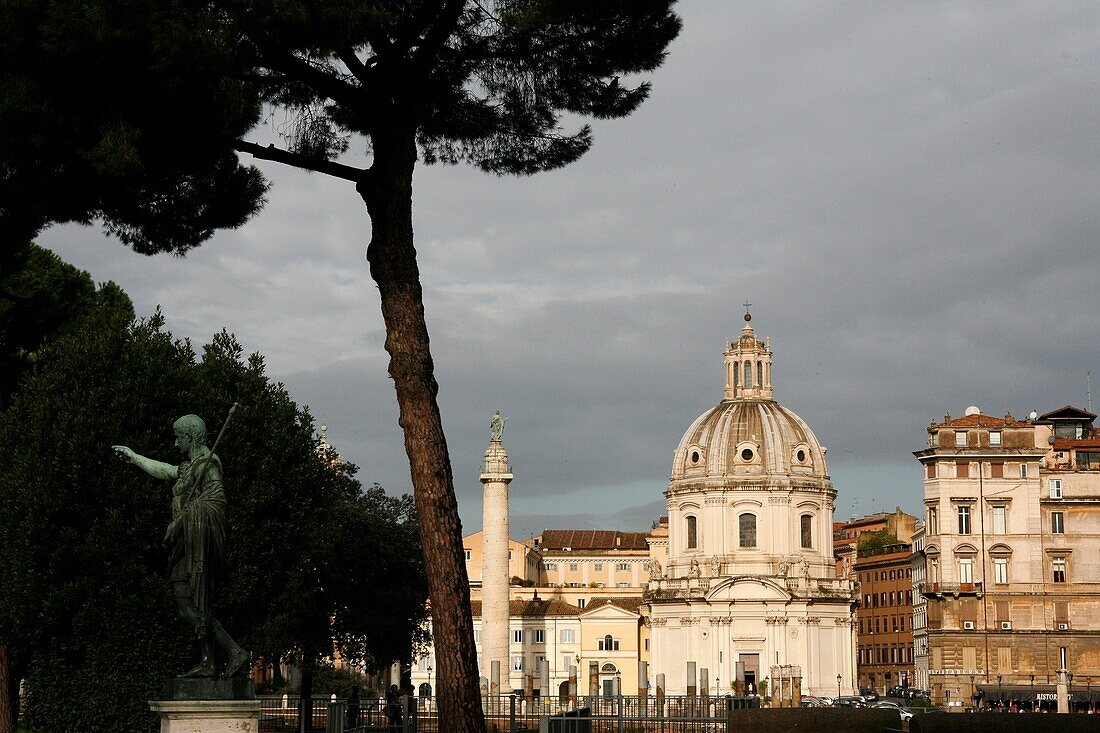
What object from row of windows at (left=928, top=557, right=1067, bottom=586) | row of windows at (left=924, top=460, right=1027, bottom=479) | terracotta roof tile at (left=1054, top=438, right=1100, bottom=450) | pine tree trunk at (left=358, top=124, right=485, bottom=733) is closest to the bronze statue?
pine tree trunk at (left=358, top=124, right=485, bottom=733)

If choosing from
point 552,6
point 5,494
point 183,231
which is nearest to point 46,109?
point 183,231

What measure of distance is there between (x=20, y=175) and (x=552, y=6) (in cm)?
620

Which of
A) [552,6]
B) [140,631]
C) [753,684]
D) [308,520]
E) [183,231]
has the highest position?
[552,6]

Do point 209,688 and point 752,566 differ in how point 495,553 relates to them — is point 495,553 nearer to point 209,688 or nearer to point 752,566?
point 752,566

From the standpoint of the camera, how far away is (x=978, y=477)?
74.9m

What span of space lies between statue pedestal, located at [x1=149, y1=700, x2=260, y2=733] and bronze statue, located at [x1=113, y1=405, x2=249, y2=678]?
0.29m

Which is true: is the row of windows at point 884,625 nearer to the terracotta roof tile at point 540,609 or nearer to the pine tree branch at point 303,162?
the terracotta roof tile at point 540,609

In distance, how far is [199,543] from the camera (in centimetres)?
1264

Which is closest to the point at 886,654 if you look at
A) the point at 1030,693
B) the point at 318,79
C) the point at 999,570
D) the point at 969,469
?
the point at 999,570

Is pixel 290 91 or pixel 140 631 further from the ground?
pixel 290 91

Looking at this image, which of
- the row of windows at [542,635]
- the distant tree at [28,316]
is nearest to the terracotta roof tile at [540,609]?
the row of windows at [542,635]

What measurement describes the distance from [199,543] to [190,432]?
3.22 feet

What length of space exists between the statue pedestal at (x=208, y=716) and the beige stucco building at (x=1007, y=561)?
2518 inches

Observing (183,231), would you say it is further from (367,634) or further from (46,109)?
(367,634)
